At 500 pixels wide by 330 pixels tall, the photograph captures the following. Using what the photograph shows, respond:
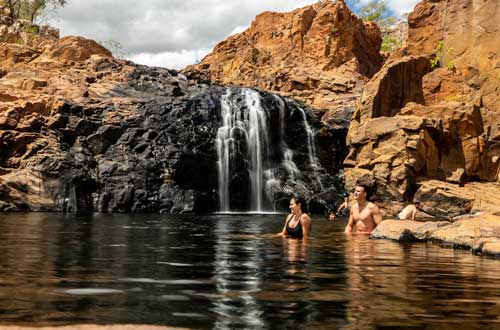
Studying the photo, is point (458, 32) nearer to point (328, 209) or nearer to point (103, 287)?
point (328, 209)

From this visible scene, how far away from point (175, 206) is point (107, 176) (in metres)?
4.44

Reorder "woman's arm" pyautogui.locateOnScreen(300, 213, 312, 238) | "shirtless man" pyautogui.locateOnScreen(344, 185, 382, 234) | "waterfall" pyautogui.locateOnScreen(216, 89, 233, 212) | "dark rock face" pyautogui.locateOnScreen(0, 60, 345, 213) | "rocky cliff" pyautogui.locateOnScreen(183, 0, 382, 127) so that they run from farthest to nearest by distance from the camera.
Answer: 1. "rocky cliff" pyautogui.locateOnScreen(183, 0, 382, 127)
2. "waterfall" pyautogui.locateOnScreen(216, 89, 233, 212)
3. "dark rock face" pyautogui.locateOnScreen(0, 60, 345, 213)
4. "shirtless man" pyautogui.locateOnScreen(344, 185, 382, 234)
5. "woman's arm" pyautogui.locateOnScreen(300, 213, 312, 238)

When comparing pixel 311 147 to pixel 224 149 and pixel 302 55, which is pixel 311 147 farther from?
pixel 302 55

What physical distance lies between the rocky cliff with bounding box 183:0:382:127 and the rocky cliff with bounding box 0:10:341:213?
772 centimetres

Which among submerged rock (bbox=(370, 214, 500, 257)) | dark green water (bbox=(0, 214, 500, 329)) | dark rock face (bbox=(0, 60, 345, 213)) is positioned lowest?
dark green water (bbox=(0, 214, 500, 329))

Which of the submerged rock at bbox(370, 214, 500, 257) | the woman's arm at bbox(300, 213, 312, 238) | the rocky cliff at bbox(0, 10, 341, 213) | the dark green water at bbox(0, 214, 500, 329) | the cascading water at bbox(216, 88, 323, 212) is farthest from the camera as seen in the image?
the cascading water at bbox(216, 88, 323, 212)

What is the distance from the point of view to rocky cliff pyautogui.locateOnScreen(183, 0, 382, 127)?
45.4 m

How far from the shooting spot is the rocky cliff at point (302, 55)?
149 feet

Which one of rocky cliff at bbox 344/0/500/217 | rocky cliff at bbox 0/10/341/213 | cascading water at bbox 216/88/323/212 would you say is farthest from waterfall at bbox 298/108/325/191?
rocky cliff at bbox 344/0/500/217

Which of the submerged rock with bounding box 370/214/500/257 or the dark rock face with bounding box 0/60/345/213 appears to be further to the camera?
the dark rock face with bounding box 0/60/345/213

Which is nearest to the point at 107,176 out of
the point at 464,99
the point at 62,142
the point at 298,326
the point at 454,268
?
the point at 62,142

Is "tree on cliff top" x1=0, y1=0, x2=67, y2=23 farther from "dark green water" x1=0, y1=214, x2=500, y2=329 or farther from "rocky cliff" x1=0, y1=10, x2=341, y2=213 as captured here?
"dark green water" x1=0, y1=214, x2=500, y2=329

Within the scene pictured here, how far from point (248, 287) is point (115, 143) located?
28.5 meters

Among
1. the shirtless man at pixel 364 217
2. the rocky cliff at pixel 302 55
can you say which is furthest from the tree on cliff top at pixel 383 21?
the shirtless man at pixel 364 217
